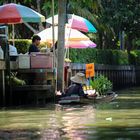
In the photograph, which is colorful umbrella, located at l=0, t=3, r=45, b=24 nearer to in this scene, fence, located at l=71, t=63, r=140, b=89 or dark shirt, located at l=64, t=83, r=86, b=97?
dark shirt, located at l=64, t=83, r=86, b=97

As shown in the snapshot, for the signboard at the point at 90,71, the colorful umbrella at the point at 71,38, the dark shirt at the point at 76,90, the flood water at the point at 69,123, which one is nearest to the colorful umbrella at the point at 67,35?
the colorful umbrella at the point at 71,38

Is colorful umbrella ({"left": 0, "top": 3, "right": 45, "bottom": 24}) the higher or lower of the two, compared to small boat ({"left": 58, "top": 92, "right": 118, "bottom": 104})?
higher

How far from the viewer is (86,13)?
42375mm

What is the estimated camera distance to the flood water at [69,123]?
13828mm

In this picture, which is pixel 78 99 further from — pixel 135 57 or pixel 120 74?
pixel 135 57

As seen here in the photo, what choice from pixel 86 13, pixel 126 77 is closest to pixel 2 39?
pixel 86 13

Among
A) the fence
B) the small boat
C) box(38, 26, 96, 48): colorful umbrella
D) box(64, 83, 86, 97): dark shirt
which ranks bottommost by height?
the fence

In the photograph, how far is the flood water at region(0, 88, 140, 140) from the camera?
1383 cm

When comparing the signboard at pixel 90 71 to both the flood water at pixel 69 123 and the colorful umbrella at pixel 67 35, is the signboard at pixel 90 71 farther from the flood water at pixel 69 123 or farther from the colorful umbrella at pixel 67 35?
the flood water at pixel 69 123

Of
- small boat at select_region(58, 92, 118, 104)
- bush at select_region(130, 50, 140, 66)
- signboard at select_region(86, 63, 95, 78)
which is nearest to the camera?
small boat at select_region(58, 92, 118, 104)

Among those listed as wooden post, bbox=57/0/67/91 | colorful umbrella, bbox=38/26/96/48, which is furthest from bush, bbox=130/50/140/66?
wooden post, bbox=57/0/67/91

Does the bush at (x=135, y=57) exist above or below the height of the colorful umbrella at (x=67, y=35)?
below

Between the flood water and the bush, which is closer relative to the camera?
the flood water

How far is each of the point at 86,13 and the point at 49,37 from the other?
14.0 meters
